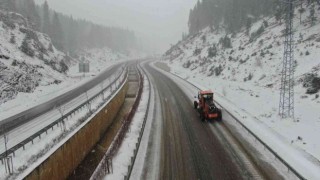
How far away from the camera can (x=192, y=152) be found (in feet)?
59.6

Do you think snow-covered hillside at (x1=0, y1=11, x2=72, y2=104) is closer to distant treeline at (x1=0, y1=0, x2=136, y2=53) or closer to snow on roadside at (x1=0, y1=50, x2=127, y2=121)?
snow on roadside at (x1=0, y1=50, x2=127, y2=121)

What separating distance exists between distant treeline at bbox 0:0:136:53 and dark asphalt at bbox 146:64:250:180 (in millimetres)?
63151

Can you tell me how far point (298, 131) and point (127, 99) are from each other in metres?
20.7

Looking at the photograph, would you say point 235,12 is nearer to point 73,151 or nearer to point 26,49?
point 26,49

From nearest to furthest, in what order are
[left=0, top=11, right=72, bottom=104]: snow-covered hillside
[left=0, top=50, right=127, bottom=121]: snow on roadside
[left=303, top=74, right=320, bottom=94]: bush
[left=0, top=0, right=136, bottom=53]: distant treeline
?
[left=303, top=74, right=320, bottom=94]: bush
[left=0, top=50, right=127, bottom=121]: snow on roadside
[left=0, top=11, right=72, bottom=104]: snow-covered hillside
[left=0, top=0, right=136, bottom=53]: distant treeline

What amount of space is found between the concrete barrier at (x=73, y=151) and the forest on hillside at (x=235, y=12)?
40.0 metres

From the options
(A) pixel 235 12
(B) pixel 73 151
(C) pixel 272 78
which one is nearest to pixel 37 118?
(B) pixel 73 151

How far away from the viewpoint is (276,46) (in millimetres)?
46188

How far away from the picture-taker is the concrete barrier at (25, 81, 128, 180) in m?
13.6

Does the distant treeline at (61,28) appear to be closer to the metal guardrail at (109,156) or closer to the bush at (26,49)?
the bush at (26,49)

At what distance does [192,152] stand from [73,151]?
6878 millimetres

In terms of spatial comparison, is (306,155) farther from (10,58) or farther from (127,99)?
(10,58)

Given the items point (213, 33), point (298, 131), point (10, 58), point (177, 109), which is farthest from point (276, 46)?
point (213, 33)

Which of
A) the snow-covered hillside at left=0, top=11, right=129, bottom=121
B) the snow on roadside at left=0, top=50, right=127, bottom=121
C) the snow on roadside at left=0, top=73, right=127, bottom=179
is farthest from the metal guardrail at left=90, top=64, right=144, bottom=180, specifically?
the snow-covered hillside at left=0, top=11, right=129, bottom=121
